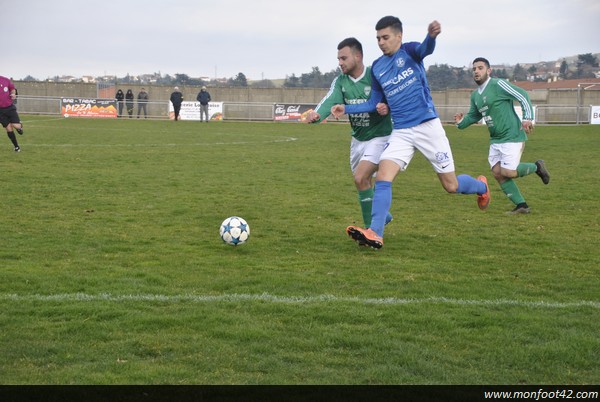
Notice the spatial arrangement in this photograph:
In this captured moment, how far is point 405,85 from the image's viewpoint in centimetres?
777

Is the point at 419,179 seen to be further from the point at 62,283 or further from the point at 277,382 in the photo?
the point at 277,382

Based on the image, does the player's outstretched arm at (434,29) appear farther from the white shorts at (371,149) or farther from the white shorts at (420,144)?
the white shorts at (371,149)

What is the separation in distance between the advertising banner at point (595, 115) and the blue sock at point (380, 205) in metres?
38.8

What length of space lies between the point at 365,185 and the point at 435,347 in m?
4.16

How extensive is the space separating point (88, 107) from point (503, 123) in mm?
37503

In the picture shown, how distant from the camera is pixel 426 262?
23.7 feet

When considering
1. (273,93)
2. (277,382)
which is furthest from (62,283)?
(273,93)

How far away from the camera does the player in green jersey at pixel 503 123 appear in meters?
10.8

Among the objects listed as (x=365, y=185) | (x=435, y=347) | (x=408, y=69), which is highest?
(x=408, y=69)

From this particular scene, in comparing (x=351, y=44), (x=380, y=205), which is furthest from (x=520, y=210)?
(x=351, y=44)

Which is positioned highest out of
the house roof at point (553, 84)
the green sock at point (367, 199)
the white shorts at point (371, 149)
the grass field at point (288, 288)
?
the house roof at point (553, 84)

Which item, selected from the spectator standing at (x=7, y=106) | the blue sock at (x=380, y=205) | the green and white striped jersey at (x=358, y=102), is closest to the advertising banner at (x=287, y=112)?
the spectator standing at (x=7, y=106)

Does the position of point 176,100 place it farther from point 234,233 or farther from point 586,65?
point 586,65

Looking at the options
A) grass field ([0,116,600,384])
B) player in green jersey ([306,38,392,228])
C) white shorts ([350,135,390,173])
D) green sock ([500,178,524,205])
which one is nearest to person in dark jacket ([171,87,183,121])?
grass field ([0,116,600,384])
